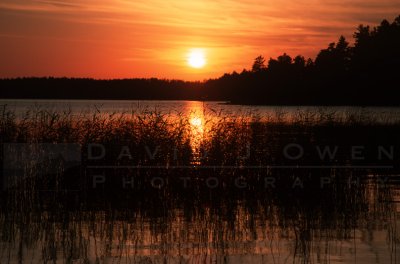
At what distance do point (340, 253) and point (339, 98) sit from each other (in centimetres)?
9172

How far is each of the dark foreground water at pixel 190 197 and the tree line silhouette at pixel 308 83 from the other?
249ft

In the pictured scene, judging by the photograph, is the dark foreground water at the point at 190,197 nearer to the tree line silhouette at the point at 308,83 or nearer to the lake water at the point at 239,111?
the lake water at the point at 239,111

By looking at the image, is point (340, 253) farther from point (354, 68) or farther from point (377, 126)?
point (354, 68)

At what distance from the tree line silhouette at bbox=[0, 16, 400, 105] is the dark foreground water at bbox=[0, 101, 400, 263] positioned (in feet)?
249

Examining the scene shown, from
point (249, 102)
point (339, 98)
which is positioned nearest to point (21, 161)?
point (339, 98)

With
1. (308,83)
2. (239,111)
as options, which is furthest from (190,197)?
(308,83)

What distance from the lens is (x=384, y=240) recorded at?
10633 millimetres

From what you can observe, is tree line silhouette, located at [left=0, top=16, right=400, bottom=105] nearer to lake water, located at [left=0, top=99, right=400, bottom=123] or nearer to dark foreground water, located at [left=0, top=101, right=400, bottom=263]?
lake water, located at [left=0, top=99, right=400, bottom=123]

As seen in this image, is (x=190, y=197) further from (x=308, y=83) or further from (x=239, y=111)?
(x=308, y=83)

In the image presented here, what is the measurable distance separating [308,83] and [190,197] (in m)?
98.7

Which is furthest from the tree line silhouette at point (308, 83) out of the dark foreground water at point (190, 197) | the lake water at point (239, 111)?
the dark foreground water at point (190, 197)

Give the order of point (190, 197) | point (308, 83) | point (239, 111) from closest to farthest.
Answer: point (190, 197), point (239, 111), point (308, 83)

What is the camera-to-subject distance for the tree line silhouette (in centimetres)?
9819

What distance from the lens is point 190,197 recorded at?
48.1 feet
